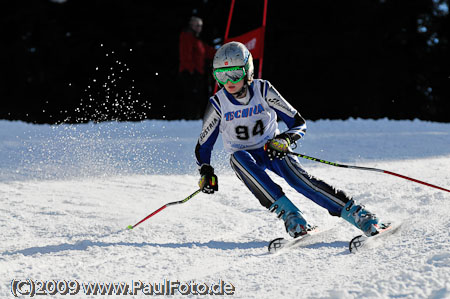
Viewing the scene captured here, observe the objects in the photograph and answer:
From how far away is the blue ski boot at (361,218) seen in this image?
2801 mm

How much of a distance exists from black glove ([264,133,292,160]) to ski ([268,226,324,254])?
0.47m

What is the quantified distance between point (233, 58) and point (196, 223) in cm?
111

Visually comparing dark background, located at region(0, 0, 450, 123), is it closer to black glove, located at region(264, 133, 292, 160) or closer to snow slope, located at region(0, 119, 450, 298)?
snow slope, located at region(0, 119, 450, 298)

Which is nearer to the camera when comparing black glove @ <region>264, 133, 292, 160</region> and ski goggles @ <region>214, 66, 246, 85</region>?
black glove @ <region>264, 133, 292, 160</region>

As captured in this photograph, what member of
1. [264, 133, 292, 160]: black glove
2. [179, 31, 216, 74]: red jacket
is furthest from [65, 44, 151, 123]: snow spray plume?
[264, 133, 292, 160]: black glove

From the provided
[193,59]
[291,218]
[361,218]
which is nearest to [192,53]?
[193,59]

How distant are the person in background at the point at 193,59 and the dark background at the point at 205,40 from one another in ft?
21.5

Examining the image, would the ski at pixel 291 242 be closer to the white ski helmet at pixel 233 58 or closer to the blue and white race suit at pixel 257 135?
the blue and white race suit at pixel 257 135

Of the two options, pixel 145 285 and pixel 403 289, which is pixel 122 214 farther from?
pixel 403 289

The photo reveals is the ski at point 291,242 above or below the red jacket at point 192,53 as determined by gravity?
below

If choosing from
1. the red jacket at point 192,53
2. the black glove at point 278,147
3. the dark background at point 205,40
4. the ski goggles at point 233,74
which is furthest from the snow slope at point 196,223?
the dark background at point 205,40

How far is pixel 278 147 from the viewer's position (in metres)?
3.02

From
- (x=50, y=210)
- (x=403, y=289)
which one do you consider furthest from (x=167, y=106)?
(x=403, y=289)

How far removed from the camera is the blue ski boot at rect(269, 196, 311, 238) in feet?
9.54
